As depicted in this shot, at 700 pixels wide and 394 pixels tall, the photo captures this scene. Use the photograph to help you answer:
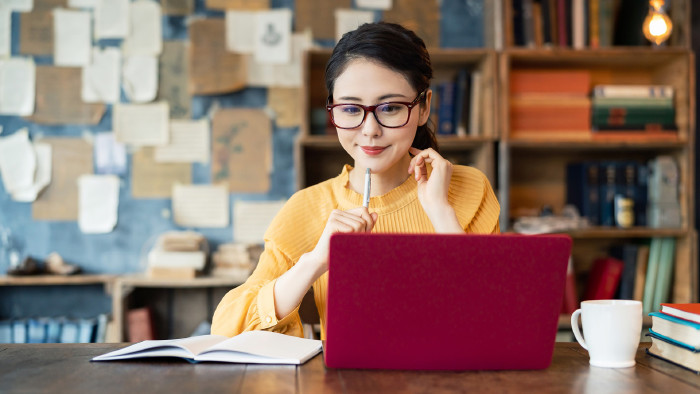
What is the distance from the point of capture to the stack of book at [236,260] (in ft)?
9.05

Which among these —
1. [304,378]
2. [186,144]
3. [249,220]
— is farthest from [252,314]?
[186,144]

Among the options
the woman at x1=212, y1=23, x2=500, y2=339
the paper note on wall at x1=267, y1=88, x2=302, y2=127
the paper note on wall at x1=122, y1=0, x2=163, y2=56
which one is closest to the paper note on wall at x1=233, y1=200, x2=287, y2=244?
the paper note on wall at x1=267, y1=88, x2=302, y2=127

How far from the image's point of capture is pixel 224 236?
116 inches

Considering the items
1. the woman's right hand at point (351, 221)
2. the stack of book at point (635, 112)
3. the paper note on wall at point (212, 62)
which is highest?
the paper note on wall at point (212, 62)

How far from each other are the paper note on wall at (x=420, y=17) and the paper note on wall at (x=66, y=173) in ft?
5.09

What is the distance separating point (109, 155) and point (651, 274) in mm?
2451

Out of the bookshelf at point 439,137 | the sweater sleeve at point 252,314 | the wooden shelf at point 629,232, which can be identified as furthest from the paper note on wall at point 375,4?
the sweater sleeve at point 252,314

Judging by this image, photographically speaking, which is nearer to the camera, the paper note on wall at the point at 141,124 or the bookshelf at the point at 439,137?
the bookshelf at the point at 439,137

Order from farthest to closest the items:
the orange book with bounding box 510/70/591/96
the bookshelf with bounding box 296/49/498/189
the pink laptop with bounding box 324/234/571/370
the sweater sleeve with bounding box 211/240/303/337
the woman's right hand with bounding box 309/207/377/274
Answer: the orange book with bounding box 510/70/591/96, the bookshelf with bounding box 296/49/498/189, the sweater sleeve with bounding box 211/240/303/337, the woman's right hand with bounding box 309/207/377/274, the pink laptop with bounding box 324/234/571/370

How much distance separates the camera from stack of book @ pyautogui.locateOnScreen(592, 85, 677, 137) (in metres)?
2.71

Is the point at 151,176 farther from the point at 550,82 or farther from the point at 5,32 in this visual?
the point at 550,82

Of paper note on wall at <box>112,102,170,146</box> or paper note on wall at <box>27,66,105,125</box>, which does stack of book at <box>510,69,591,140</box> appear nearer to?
paper note on wall at <box>112,102,170,146</box>

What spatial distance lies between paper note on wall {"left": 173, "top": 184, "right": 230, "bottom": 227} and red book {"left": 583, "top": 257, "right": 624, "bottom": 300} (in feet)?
5.53

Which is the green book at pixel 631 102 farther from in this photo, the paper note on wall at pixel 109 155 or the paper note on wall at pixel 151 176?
the paper note on wall at pixel 109 155
